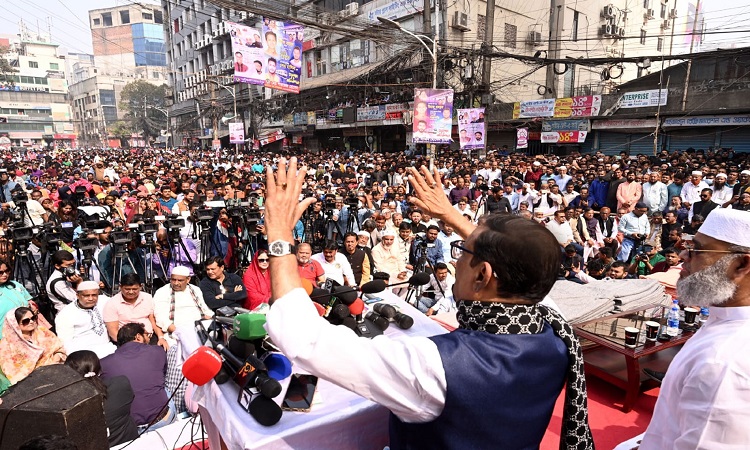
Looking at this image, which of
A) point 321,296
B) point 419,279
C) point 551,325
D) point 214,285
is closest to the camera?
point 551,325

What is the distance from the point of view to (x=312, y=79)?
94.4 feet

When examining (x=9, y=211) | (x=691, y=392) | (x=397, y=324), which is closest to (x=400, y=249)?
(x=397, y=324)

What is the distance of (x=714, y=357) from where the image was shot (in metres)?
1.34

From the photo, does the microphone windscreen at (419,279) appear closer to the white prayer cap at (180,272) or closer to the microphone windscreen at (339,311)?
the microphone windscreen at (339,311)

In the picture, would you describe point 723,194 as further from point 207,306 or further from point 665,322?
point 207,306

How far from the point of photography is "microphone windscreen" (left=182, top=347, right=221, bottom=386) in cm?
137

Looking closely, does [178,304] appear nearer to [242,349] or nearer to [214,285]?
[214,285]

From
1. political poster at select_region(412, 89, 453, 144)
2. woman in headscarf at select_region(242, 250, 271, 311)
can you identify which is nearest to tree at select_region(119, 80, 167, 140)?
political poster at select_region(412, 89, 453, 144)

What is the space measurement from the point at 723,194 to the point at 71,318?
403 inches

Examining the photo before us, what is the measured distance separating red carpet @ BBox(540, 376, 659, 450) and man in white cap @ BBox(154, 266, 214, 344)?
3394mm

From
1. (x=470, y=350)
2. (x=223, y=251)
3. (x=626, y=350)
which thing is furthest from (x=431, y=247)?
(x=470, y=350)

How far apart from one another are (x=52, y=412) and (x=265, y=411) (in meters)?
1.38

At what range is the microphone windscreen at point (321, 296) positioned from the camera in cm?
163

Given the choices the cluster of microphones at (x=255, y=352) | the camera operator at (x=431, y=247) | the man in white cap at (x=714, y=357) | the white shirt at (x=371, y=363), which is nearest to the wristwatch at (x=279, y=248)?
the white shirt at (x=371, y=363)
